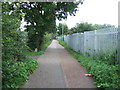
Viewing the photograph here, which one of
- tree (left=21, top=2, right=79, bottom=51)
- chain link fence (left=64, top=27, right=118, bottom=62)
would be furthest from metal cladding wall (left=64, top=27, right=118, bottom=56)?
tree (left=21, top=2, right=79, bottom=51)

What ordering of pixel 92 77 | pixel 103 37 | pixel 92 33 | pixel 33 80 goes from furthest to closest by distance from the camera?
pixel 92 33
pixel 103 37
pixel 92 77
pixel 33 80

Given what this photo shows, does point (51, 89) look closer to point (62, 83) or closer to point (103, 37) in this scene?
point (62, 83)

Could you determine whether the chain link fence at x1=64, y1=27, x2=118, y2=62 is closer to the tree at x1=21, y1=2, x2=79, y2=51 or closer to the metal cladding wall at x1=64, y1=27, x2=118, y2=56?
the metal cladding wall at x1=64, y1=27, x2=118, y2=56

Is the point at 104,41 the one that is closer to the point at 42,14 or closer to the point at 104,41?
the point at 104,41

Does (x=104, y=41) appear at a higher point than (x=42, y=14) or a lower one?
lower

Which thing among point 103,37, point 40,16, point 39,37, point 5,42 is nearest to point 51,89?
point 5,42

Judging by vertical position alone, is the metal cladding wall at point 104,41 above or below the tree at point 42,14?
below

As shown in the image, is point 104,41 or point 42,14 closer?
point 104,41

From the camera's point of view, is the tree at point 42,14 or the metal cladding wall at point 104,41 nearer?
the metal cladding wall at point 104,41

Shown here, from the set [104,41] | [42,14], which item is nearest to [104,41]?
[104,41]

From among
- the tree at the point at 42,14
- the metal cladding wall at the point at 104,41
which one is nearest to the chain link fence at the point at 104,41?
the metal cladding wall at the point at 104,41

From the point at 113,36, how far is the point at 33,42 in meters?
11.0

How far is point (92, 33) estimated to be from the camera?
11055mm

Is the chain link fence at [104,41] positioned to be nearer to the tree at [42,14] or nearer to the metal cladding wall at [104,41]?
the metal cladding wall at [104,41]
